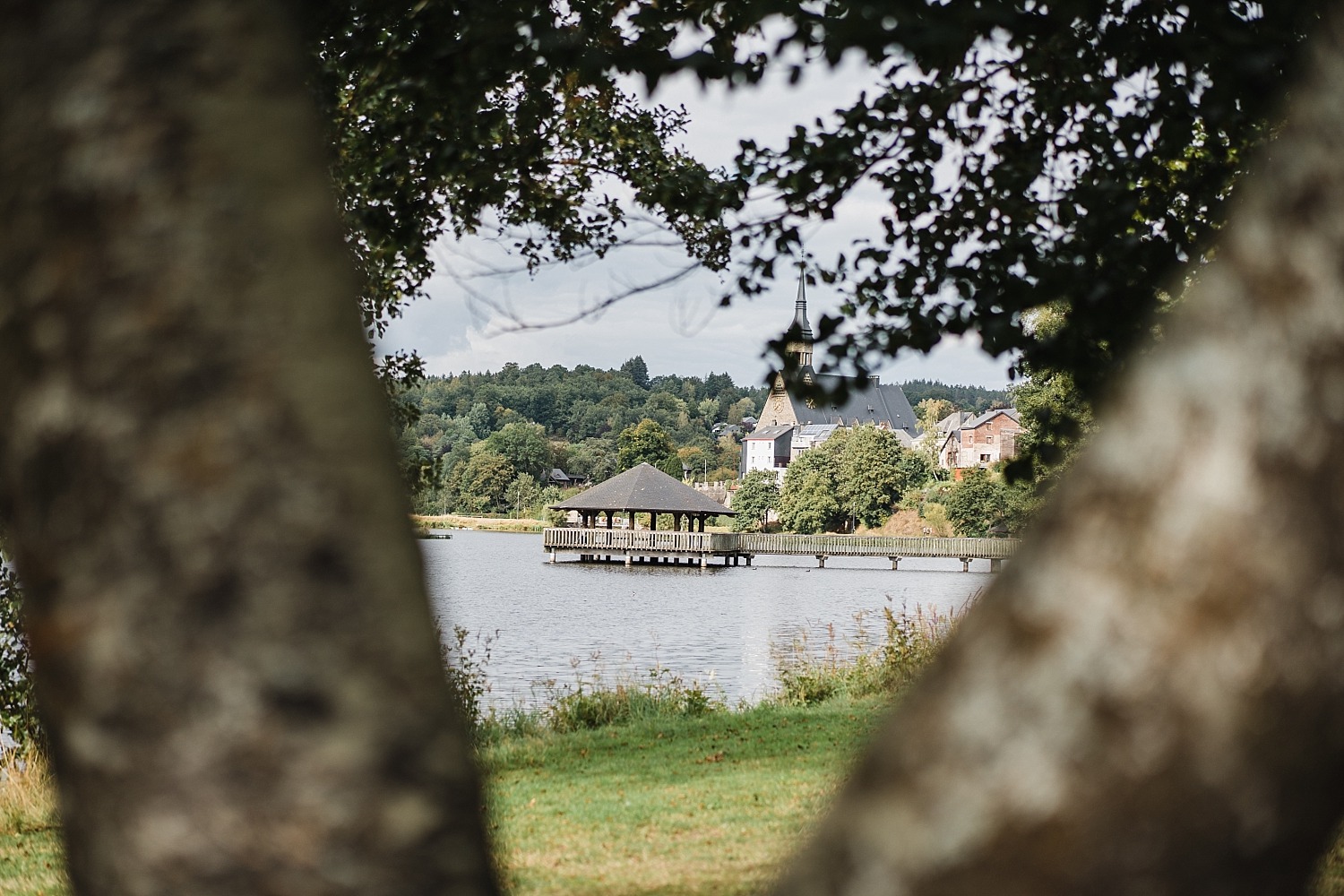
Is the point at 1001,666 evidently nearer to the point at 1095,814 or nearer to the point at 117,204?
the point at 1095,814

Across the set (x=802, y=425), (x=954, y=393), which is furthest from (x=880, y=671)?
(x=954, y=393)

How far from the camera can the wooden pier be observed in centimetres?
5938

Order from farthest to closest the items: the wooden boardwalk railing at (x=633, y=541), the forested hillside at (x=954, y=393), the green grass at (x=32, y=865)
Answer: the forested hillside at (x=954, y=393), the wooden boardwalk railing at (x=633, y=541), the green grass at (x=32, y=865)

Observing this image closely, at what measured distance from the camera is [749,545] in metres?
62.9

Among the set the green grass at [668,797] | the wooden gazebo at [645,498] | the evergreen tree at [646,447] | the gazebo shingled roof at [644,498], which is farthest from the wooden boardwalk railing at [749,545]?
the green grass at [668,797]

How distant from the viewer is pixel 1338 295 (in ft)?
3.28

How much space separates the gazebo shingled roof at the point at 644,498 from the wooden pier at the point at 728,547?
63.0 inches

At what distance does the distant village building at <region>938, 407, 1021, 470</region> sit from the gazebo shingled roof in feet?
149

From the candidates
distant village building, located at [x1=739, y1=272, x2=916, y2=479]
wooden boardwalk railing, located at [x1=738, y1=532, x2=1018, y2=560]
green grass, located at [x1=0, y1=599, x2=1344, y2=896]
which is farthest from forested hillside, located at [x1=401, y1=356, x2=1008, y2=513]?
green grass, located at [x1=0, y1=599, x2=1344, y2=896]

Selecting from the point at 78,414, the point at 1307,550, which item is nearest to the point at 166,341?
the point at 78,414

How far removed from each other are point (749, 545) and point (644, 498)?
776 cm

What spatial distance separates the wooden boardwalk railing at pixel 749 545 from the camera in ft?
195

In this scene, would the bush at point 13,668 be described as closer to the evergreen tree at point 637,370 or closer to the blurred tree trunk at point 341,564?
the blurred tree trunk at point 341,564

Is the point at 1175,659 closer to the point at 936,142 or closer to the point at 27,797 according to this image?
the point at 936,142
